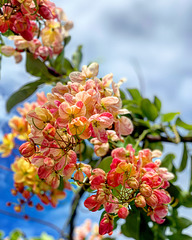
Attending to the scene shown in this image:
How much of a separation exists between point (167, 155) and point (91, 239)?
0.93 m

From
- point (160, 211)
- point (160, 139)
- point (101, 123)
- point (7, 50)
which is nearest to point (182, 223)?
point (160, 139)

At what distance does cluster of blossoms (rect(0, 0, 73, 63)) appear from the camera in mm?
385

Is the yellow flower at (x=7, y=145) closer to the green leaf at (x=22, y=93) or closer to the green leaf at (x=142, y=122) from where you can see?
the green leaf at (x=22, y=93)

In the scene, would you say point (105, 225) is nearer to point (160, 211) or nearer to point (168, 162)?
point (160, 211)

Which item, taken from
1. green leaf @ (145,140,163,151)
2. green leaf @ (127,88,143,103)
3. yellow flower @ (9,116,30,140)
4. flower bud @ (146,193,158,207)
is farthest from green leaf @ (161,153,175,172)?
yellow flower @ (9,116,30,140)

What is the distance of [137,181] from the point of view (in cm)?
32

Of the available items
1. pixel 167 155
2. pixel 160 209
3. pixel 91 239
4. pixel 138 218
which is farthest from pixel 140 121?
pixel 91 239

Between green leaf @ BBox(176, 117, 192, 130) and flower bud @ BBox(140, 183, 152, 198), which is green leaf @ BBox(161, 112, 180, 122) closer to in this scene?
green leaf @ BBox(176, 117, 192, 130)

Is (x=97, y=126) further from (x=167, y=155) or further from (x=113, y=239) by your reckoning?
(x=113, y=239)

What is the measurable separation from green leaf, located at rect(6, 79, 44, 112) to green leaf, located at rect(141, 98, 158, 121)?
244 mm

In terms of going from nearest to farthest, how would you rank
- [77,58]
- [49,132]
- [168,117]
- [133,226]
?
[49,132]
[133,226]
[168,117]
[77,58]

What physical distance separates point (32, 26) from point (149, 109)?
1.10ft

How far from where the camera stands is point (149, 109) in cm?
68

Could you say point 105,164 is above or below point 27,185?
above
